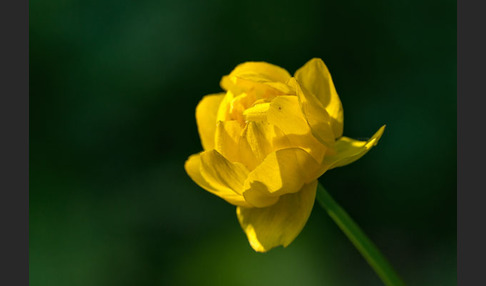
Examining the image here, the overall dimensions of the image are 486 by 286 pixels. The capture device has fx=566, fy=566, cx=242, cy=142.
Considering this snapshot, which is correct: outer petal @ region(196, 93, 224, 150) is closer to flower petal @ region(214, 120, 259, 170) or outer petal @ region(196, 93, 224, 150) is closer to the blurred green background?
flower petal @ region(214, 120, 259, 170)

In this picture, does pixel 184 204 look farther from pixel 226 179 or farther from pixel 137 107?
pixel 226 179

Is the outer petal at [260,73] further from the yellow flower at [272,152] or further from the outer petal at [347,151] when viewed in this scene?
the outer petal at [347,151]

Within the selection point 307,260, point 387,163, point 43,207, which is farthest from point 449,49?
point 43,207

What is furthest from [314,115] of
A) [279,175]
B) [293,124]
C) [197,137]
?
[197,137]

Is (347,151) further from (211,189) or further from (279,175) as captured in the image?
(211,189)

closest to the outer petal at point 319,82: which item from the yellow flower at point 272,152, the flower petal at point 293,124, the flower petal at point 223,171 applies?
the yellow flower at point 272,152

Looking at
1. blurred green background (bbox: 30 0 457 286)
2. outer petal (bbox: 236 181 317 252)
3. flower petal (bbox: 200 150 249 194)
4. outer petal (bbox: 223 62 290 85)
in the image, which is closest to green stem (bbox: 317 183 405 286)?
outer petal (bbox: 236 181 317 252)
